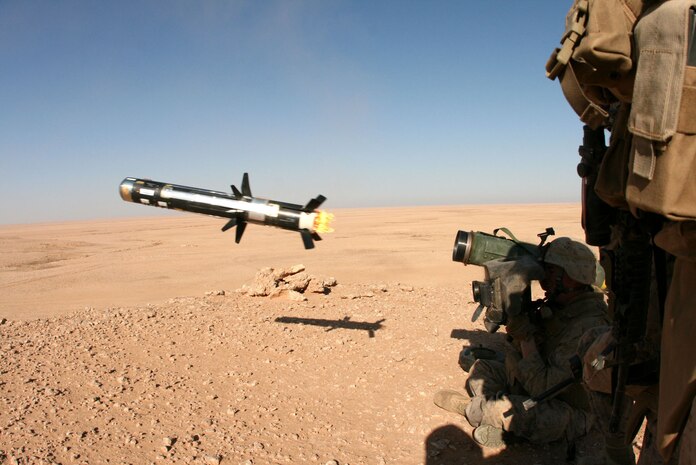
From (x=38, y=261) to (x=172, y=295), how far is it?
9.96m

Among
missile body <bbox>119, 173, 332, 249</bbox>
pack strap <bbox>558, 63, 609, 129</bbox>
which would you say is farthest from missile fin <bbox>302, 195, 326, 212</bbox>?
pack strap <bbox>558, 63, 609, 129</bbox>

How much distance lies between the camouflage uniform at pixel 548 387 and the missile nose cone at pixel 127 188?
4.28 metres

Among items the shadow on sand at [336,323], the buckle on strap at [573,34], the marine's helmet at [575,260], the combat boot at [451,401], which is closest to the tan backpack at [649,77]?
the buckle on strap at [573,34]

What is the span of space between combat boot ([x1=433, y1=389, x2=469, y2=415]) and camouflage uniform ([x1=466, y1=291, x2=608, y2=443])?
292mm

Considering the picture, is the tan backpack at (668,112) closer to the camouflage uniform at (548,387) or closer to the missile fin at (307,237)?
the camouflage uniform at (548,387)

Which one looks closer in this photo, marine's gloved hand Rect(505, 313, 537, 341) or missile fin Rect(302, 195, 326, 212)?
marine's gloved hand Rect(505, 313, 537, 341)

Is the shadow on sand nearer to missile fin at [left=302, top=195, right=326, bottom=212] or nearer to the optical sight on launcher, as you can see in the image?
missile fin at [left=302, top=195, right=326, bottom=212]

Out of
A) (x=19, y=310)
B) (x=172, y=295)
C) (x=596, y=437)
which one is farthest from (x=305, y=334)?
(x=19, y=310)

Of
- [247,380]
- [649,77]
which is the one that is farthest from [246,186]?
[649,77]

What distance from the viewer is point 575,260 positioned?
3.60 m

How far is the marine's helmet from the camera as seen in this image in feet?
11.8

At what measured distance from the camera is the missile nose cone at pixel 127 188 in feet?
17.9

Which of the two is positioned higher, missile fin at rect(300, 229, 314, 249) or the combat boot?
missile fin at rect(300, 229, 314, 249)

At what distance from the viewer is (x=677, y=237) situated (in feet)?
4.88
